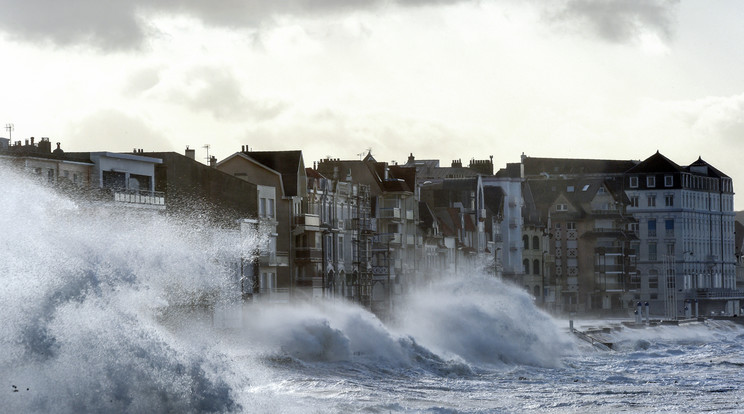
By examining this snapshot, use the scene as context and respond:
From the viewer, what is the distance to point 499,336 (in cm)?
8325

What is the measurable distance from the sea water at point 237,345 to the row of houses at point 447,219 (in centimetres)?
273

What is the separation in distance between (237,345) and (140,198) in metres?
7.97

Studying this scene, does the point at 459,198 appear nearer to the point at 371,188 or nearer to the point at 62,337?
the point at 371,188

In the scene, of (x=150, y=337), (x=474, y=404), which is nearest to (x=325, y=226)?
(x=474, y=404)

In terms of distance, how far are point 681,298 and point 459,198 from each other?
51158mm

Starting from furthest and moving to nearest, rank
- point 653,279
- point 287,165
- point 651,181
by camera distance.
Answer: point 651,181
point 653,279
point 287,165

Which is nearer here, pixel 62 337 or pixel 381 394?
pixel 62 337

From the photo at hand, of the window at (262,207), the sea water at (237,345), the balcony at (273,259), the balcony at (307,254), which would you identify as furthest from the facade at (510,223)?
the window at (262,207)

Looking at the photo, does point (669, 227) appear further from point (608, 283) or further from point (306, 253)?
point (306, 253)

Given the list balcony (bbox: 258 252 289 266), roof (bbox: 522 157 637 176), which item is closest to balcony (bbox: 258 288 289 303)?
balcony (bbox: 258 252 289 266)

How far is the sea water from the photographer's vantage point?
112 feet

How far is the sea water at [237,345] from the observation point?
3419cm

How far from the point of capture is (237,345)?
65375 mm

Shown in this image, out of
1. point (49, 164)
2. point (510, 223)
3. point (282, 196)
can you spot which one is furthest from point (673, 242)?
point (49, 164)
